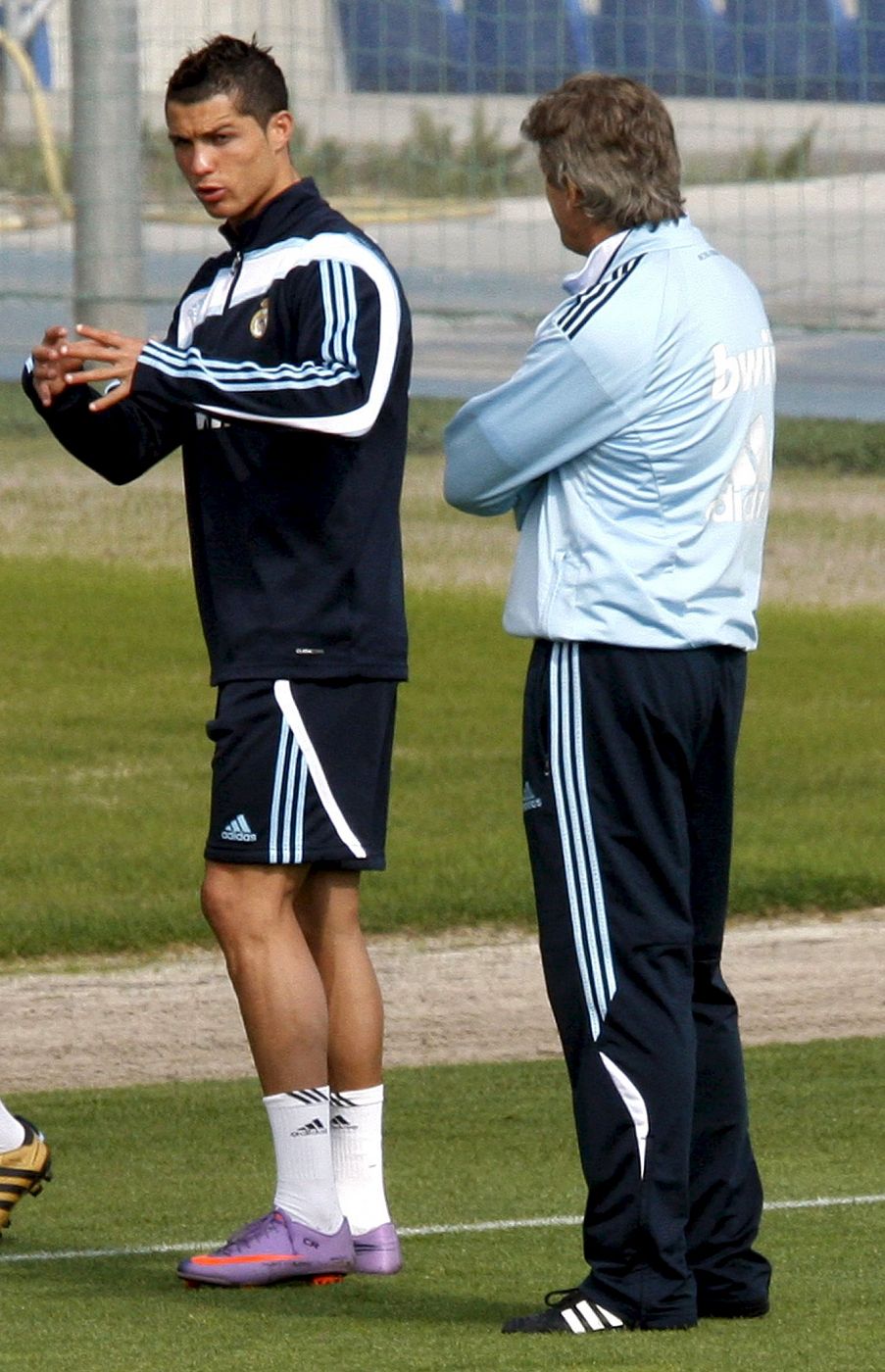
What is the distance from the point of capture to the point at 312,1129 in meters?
5.12

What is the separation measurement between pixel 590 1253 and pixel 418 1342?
354 mm

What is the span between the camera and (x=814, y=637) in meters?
16.0

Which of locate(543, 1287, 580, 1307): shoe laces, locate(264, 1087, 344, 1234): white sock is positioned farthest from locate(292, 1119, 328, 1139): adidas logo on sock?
locate(543, 1287, 580, 1307): shoe laces

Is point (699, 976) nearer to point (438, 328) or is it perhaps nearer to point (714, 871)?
point (714, 871)

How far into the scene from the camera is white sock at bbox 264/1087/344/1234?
16.7 ft

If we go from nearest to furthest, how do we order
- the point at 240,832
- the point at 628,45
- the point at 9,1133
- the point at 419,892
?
the point at 240,832 → the point at 9,1133 → the point at 419,892 → the point at 628,45

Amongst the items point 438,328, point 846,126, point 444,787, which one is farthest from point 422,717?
point 846,126

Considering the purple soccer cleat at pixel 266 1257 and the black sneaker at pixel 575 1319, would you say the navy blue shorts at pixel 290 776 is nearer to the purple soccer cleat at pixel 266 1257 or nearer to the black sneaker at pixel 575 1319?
the purple soccer cleat at pixel 266 1257

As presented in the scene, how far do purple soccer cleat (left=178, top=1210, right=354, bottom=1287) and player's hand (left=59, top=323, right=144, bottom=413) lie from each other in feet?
4.99

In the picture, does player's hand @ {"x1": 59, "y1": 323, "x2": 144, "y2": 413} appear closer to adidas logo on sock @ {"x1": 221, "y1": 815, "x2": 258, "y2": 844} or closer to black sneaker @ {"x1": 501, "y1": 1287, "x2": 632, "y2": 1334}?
adidas logo on sock @ {"x1": 221, "y1": 815, "x2": 258, "y2": 844}

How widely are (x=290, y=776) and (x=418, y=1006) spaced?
3.76 meters

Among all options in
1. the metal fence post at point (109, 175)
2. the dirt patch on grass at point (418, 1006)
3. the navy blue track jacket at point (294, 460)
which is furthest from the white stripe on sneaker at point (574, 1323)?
the metal fence post at point (109, 175)

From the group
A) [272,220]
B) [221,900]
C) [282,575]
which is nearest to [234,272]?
[272,220]

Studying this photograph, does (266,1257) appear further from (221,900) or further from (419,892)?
(419,892)
